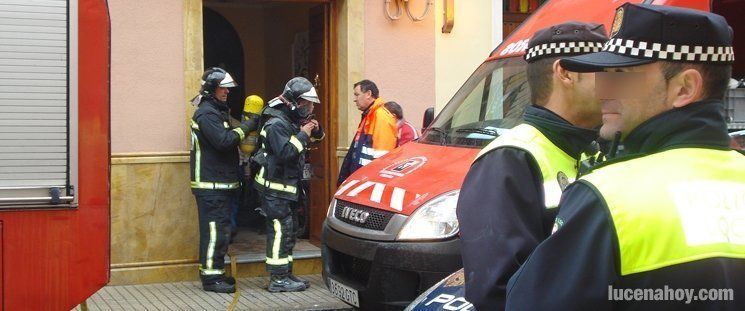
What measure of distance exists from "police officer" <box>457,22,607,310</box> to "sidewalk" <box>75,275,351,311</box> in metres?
5.03

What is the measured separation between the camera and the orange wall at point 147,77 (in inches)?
341

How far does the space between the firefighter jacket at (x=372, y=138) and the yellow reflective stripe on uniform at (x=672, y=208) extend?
260 inches

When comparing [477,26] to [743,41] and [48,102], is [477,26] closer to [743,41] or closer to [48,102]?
[743,41]

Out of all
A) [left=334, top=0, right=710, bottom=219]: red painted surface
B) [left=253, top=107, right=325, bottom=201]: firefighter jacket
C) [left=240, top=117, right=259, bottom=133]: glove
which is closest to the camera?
[left=334, top=0, right=710, bottom=219]: red painted surface

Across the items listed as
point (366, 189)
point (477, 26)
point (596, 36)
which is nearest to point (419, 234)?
point (366, 189)

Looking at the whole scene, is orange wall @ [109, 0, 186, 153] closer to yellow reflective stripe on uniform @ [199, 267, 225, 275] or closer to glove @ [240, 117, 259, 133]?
glove @ [240, 117, 259, 133]

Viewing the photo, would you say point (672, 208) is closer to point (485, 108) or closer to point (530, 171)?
point (530, 171)

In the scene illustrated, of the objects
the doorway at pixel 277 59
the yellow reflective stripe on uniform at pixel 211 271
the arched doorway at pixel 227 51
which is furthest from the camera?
the arched doorway at pixel 227 51

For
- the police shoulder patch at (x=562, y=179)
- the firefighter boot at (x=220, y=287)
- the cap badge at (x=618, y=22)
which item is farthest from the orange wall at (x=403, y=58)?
the cap badge at (x=618, y=22)

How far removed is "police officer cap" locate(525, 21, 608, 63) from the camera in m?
3.20

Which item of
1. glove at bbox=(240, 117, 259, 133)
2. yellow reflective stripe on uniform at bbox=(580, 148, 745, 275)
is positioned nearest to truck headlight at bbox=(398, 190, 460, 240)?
glove at bbox=(240, 117, 259, 133)

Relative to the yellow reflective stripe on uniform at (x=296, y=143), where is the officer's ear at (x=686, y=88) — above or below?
above

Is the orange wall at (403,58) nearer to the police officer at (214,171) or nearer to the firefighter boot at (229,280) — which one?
the police officer at (214,171)

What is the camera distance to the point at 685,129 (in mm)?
1929
